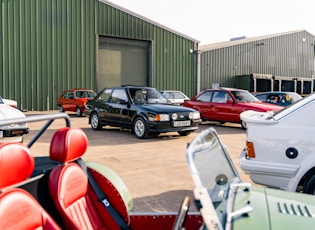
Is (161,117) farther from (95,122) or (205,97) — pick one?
(205,97)

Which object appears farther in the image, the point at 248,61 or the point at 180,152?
the point at 248,61

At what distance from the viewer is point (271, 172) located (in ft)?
14.5

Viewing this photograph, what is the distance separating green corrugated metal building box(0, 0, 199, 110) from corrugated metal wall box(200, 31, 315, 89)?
106 inches

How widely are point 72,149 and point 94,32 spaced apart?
21.6 metres

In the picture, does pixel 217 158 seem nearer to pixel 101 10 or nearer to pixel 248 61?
pixel 101 10

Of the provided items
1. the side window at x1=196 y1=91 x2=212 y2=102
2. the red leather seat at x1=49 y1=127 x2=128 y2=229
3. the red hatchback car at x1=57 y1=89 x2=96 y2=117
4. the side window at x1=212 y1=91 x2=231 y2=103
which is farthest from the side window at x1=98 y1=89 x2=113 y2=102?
the red leather seat at x1=49 y1=127 x2=128 y2=229

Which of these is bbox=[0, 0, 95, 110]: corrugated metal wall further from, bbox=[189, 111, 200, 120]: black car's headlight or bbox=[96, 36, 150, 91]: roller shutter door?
bbox=[189, 111, 200, 120]: black car's headlight

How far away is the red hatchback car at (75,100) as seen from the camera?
18.6 m

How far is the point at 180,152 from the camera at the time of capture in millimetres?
8547

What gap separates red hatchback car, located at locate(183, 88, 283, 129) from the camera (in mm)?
12797

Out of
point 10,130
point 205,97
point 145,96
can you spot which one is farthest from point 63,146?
point 205,97

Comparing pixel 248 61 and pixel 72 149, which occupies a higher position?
pixel 248 61

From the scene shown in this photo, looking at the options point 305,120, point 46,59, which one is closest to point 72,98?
point 46,59

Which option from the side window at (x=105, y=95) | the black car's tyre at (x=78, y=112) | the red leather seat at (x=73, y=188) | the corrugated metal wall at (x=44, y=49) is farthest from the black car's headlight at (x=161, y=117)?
the corrugated metal wall at (x=44, y=49)
